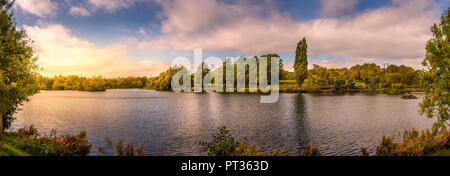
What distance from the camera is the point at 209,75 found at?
172 metres

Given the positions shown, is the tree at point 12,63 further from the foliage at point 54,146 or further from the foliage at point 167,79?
the foliage at point 167,79

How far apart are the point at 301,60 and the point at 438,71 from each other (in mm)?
101237

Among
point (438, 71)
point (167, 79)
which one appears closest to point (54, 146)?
point (438, 71)

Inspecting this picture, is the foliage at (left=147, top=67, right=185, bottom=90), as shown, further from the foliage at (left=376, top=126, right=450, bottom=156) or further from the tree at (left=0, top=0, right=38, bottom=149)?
the foliage at (left=376, top=126, right=450, bottom=156)

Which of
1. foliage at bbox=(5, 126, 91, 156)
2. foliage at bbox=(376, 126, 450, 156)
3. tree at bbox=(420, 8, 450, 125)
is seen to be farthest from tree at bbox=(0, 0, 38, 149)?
tree at bbox=(420, 8, 450, 125)

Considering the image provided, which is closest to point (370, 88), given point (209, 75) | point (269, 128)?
point (209, 75)

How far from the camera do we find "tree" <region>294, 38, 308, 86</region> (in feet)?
376

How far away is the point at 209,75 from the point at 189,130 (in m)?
143

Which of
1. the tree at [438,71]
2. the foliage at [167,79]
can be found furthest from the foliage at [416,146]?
the foliage at [167,79]

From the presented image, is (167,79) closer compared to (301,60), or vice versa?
(301,60)

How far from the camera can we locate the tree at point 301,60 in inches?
4513

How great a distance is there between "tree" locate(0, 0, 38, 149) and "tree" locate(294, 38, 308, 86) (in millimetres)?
108011

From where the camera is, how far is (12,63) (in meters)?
17.4

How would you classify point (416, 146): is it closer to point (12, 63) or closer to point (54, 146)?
point (54, 146)
